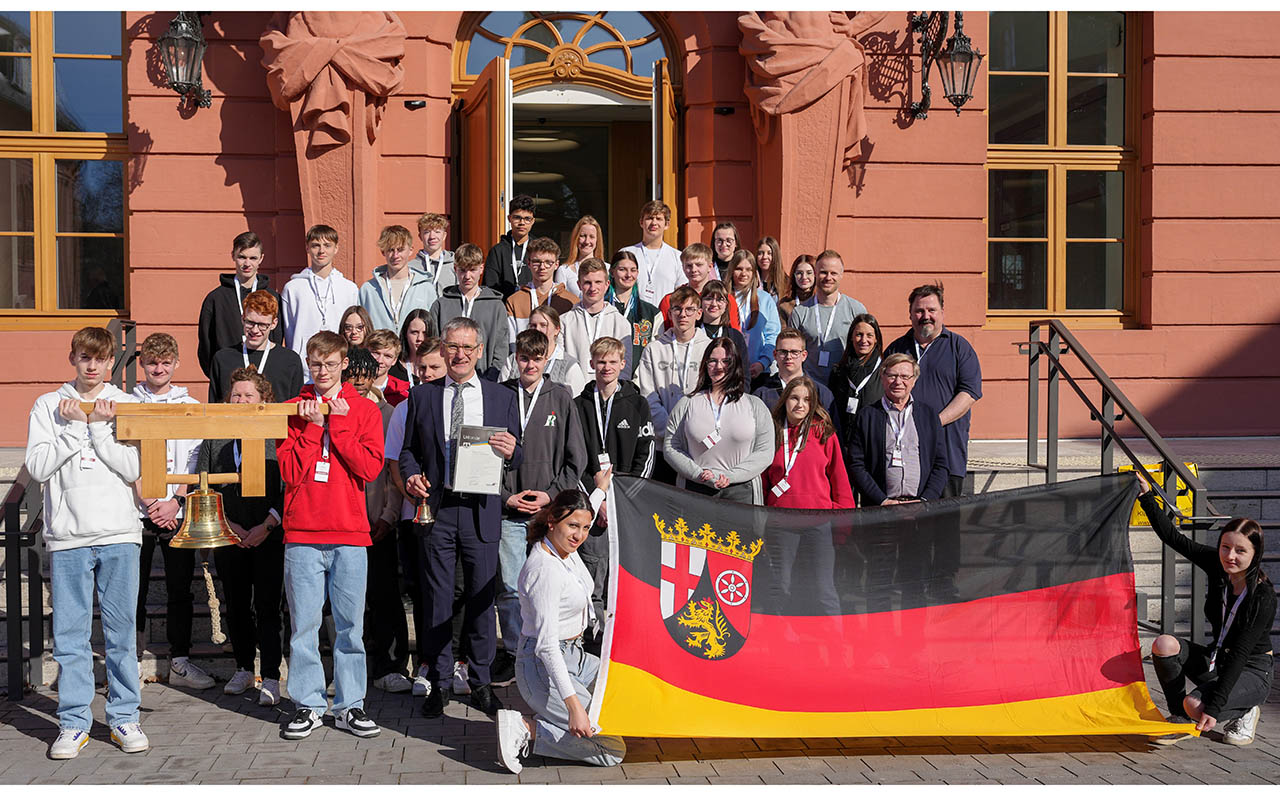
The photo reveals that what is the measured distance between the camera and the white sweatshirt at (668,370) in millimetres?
7387

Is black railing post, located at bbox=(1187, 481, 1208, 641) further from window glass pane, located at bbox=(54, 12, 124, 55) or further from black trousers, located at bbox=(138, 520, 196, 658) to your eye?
window glass pane, located at bbox=(54, 12, 124, 55)

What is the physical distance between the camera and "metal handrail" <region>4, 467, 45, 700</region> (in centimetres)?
668

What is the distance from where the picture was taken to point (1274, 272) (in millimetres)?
11891

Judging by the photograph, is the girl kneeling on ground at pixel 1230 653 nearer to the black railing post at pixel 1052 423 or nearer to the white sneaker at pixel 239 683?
the black railing post at pixel 1052 423

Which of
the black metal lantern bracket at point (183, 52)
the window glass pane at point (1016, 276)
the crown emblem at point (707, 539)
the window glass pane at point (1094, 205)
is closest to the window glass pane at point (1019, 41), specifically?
the window glass pane at point (1094, 205)

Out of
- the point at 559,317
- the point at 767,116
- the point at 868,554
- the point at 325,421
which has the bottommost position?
the point at 868,554

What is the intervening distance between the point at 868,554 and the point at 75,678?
3.94 metres

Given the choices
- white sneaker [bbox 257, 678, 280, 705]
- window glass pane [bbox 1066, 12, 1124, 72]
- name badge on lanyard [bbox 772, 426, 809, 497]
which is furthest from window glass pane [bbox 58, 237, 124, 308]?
window glass pane [bbox 1066, 12, 1124, 72]

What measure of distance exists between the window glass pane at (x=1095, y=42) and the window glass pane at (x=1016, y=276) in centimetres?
189
